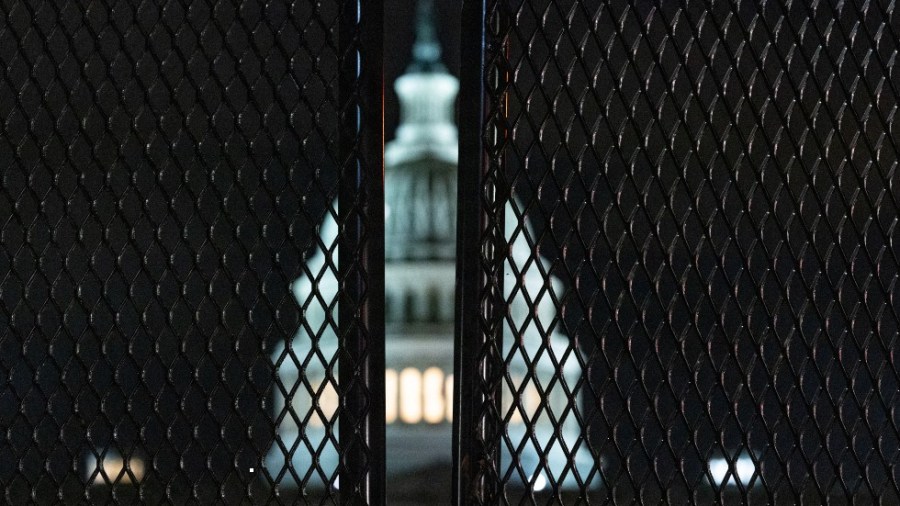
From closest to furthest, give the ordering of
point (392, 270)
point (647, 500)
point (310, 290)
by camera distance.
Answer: point (310, 290), point (647, 500), point (392, 270)

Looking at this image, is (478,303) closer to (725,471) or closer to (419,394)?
(725,471)

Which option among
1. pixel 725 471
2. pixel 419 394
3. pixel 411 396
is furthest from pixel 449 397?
A: pixel 419 394

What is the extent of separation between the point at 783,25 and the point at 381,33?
640 mm

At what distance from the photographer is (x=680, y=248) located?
5.23 ft

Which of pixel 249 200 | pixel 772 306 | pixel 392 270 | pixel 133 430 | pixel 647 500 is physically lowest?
pixel 647 500

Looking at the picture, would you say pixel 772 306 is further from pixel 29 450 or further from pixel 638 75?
pixel 29 450

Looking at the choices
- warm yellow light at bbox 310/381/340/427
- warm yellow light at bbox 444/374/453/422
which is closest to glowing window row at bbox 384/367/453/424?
warm yellow light at bbox 444/374/453/422

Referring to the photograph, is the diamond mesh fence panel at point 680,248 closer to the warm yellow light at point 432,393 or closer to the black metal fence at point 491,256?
the black metal fence at point 491,256

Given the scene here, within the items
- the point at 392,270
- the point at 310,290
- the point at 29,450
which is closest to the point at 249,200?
the point at 310,290

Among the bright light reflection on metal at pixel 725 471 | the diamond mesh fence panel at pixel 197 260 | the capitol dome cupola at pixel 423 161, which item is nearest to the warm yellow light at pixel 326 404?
the diamond mesh fence panel at pixel 197 260

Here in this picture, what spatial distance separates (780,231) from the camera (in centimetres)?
155

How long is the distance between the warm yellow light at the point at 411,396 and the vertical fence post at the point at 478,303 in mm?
38977

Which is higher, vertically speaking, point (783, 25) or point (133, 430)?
point (783, 25)

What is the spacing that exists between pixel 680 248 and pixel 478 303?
0.33 metres
